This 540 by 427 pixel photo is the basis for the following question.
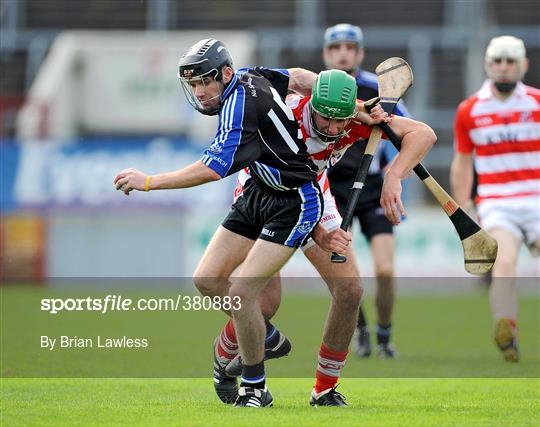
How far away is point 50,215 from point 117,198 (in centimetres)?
117

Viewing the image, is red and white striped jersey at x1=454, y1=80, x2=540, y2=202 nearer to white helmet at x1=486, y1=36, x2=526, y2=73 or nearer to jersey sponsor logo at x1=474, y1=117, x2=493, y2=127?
jersey sponsor logo at x1=474, y1=117, x2=493, y2=127

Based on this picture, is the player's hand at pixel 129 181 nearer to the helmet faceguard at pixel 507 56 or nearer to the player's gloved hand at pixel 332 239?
the player's gloved hand at pixel 332 239

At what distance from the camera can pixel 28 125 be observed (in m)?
20.9

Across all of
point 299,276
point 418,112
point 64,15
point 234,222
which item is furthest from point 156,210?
point 234,222

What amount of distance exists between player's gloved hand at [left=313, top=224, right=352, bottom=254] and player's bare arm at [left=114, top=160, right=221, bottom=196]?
756 millimetres

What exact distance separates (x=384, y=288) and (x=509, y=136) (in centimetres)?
159

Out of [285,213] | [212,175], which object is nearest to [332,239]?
[285,213]

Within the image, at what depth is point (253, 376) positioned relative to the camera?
646 cm

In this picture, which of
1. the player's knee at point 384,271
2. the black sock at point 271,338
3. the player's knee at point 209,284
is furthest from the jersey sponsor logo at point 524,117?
the player's knee at point 209,284

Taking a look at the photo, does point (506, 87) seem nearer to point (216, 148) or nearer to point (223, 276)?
point (223, 276)

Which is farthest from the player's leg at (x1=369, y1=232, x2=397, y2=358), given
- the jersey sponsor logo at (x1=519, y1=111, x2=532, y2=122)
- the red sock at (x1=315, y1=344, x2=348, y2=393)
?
the red sock at (x1=315, y1=344, x2=348, y2=393)

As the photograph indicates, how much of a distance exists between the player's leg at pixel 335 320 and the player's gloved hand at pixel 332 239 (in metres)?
0.09

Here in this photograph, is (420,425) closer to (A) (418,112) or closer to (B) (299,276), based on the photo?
(B) (299,276)

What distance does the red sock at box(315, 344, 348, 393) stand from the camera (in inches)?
263
